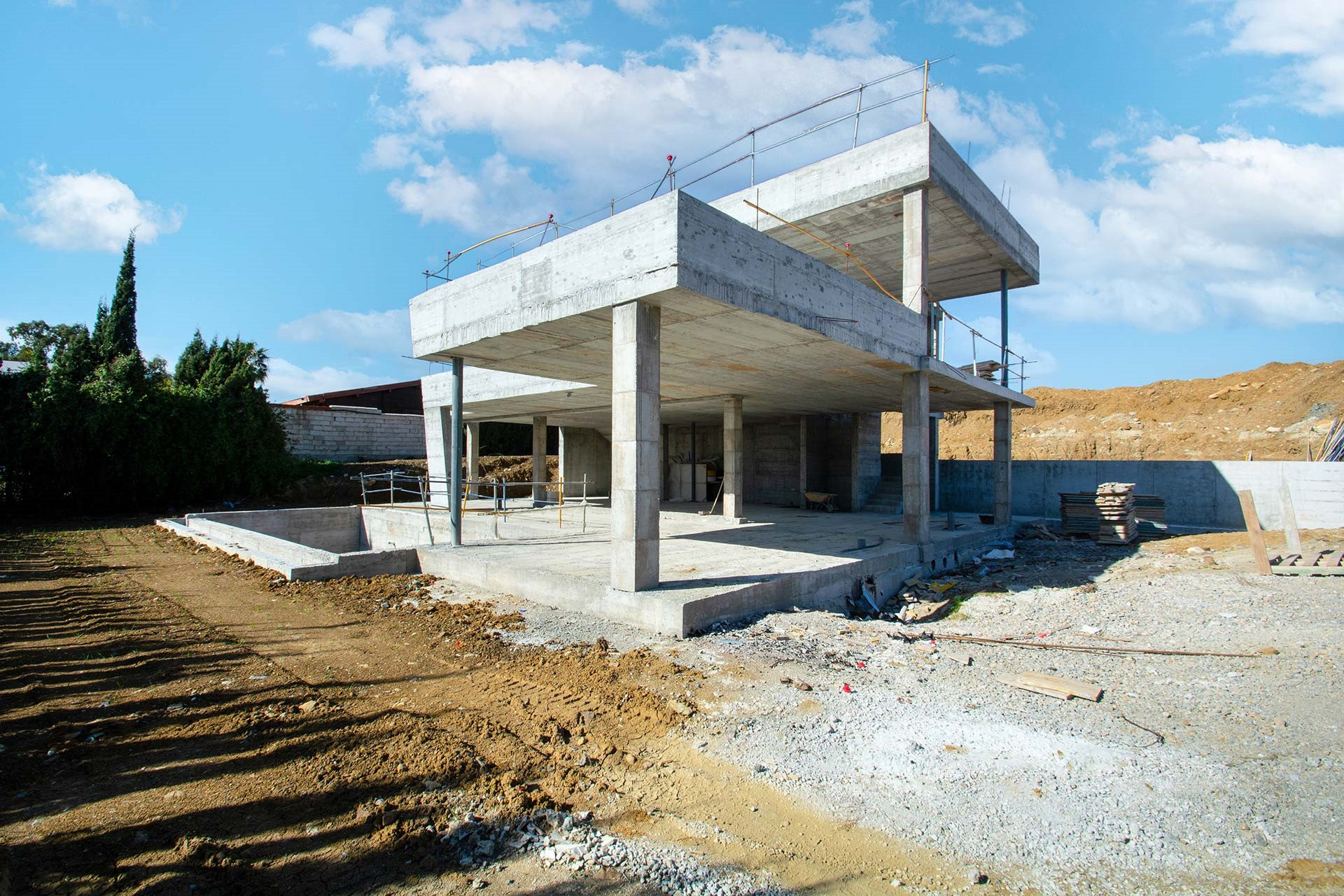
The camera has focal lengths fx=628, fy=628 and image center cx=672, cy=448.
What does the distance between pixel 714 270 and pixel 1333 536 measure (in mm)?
15891

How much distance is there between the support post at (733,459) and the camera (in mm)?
16047

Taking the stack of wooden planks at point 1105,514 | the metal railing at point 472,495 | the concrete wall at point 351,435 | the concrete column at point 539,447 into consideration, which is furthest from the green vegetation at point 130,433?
the stack of wooden planks at point 1105,514

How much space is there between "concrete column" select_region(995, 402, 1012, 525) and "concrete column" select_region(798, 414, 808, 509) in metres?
5.40

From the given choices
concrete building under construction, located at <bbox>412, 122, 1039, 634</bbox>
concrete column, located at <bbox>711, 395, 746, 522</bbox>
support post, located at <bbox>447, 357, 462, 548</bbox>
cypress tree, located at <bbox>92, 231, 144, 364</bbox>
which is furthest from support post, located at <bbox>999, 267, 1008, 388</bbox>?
cypress tree, located at <bbox>92, 231, 144, 364</bbox>

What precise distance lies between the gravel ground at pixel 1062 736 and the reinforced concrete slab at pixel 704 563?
0.34 meters

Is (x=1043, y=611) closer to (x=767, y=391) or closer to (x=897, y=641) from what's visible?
(x=897, y=641)

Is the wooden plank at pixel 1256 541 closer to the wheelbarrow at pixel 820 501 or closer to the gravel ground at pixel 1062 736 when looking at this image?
the gravel ground at pixel 1062 736

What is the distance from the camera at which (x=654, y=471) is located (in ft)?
24.1

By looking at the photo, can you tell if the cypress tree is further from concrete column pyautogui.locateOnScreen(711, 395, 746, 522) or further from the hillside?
the hillside

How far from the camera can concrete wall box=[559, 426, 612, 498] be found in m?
24.7

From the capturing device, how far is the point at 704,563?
9.48 m

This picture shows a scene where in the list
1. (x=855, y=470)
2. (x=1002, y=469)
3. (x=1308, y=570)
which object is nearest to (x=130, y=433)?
(x=855, y=470)

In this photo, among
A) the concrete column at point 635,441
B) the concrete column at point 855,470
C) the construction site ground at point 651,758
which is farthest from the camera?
the concrete column at point 855,470

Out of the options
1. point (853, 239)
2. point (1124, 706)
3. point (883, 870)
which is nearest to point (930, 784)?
point (883, 870)
